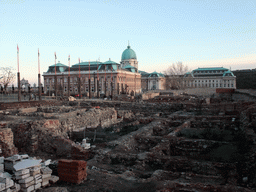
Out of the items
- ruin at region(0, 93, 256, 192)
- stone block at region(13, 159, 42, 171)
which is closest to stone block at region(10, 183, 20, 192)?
stone block at region(13, 159, 42, 171)

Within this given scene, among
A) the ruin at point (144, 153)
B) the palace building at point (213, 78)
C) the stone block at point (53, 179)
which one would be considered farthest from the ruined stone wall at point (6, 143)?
the palace building at point (213, 78)

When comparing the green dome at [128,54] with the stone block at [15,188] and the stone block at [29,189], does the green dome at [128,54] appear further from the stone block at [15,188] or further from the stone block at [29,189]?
the stone block at [15,188]

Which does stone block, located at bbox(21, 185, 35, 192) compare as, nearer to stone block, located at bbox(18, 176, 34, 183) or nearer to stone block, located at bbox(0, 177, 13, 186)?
stone block, located at bbox(18, 176, 34, 183)

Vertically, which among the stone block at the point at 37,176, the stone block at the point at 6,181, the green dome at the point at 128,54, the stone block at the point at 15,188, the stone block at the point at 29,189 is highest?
the green dome at the point at 128,54

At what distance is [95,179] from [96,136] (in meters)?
6.65

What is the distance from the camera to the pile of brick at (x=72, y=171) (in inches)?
262

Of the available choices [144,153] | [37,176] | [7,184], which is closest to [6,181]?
[7,184]

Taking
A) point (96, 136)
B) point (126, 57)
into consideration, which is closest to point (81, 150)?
point (96, 136)

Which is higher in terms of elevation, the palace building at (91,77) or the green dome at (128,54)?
the green dome at (128,54)

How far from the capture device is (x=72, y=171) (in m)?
6.73

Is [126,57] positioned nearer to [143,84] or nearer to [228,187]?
[143,84]

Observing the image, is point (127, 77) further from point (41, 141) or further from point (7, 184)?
point (7, 184)

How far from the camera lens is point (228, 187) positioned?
6043 mm

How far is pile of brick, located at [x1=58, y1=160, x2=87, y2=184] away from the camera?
666 cm
